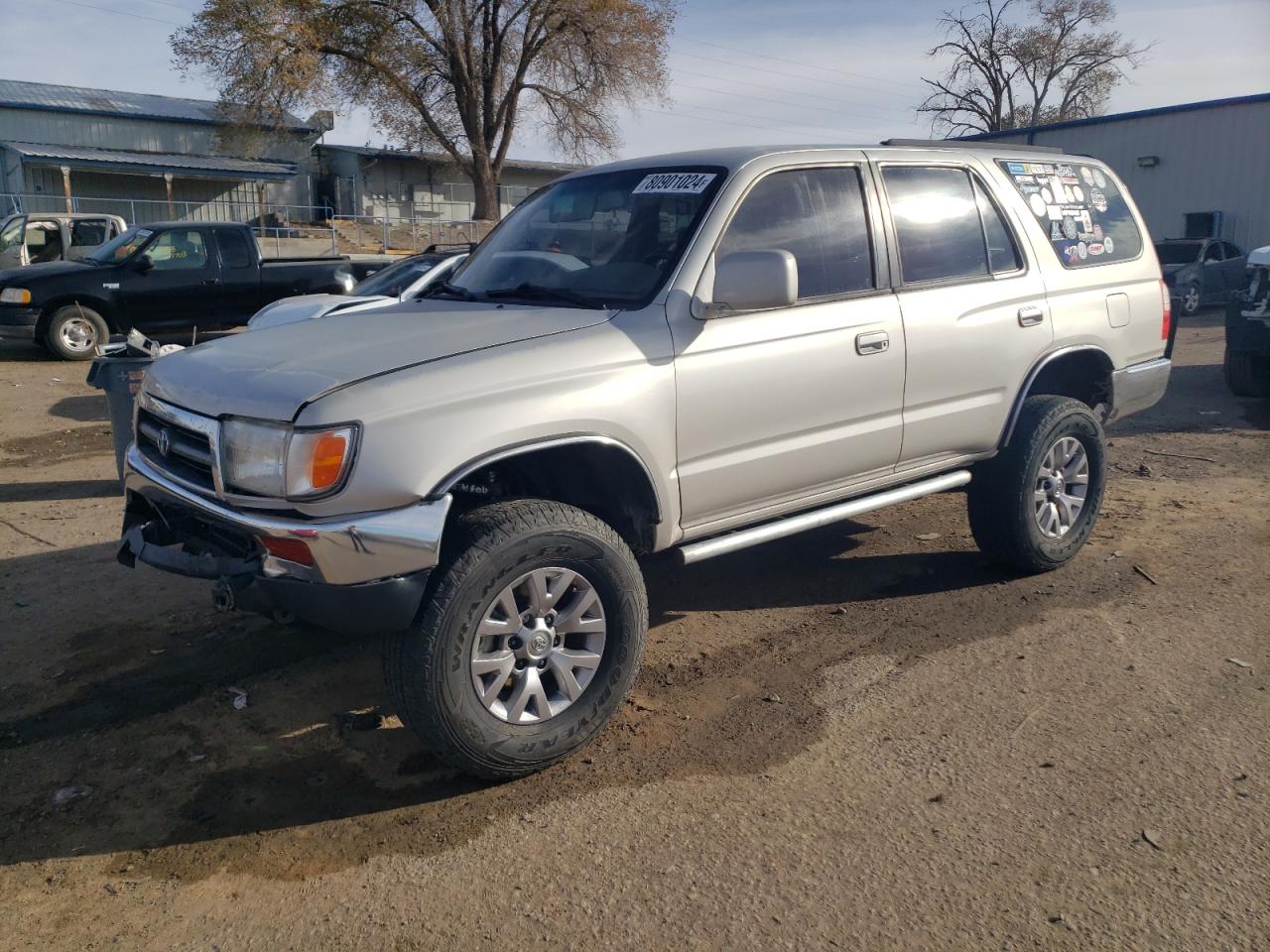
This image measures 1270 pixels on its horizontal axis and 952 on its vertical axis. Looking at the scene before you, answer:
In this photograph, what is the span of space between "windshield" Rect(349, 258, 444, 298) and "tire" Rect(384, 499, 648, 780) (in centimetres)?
724

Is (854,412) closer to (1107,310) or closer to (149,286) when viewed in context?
(1107,310)

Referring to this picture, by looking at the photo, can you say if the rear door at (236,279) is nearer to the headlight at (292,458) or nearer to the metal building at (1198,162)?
the headlight at (292,458)

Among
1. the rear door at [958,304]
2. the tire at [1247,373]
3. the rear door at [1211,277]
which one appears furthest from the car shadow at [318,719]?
the rear door at [1211,277]

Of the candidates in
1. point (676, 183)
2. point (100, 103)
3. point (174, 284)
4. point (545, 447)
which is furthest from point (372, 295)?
point (100, 103)

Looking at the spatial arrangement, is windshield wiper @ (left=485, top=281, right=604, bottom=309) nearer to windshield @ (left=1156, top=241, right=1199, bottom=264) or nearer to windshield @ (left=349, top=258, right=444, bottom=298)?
windshield @ (left=349, top=258, right=444, bottom=298)

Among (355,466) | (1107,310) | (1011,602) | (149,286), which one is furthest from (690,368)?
(149,286)

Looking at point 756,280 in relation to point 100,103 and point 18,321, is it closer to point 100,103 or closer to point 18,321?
point 18,321

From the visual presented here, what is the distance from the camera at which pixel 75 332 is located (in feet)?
44.3

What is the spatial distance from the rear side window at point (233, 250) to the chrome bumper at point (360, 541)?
12.2 meters

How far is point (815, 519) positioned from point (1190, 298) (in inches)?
683

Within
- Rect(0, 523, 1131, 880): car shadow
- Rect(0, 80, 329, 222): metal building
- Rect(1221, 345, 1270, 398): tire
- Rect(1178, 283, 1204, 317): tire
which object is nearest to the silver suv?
Rect(0, 523, 1131, 880): car shadow

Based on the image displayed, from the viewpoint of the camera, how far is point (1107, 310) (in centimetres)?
534

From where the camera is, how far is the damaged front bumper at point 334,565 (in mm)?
3094

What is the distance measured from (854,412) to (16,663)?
12.1 feet
